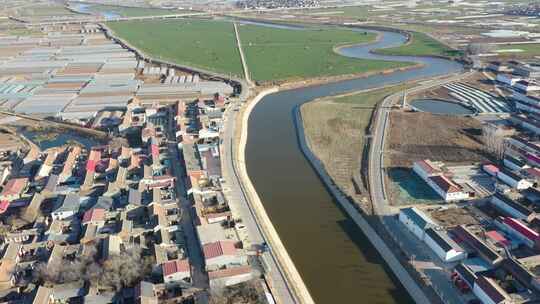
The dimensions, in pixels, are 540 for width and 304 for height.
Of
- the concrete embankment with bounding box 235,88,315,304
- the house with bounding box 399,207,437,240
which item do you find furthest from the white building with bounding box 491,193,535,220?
the concrete embankment with bounding box 235,88,315,304

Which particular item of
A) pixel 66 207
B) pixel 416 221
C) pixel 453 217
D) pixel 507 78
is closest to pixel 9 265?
pixel 66 207

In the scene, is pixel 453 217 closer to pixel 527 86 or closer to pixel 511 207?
pixel 511 207

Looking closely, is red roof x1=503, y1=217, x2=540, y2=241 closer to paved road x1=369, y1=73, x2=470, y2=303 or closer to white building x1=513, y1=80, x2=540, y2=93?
paved road x1=369, y1=73, x2=470, y2=303

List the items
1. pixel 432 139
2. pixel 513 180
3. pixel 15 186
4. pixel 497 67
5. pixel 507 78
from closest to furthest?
pixel 513 180 < pixel 15 186 < pixel 432 139 < pixel 507 78 < pixel 497 67

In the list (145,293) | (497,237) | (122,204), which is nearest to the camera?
(145,293)

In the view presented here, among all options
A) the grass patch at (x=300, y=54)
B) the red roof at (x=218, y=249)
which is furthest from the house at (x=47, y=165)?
the grass patch at (x=300, y=54)

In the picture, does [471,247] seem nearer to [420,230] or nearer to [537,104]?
[420,230]

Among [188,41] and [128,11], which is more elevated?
[128,11]
